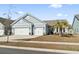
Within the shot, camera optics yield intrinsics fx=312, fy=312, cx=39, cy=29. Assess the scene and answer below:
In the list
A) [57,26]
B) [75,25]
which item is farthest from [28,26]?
[75,25]

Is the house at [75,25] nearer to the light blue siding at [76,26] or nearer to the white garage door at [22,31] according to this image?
the light blue siding at [76,26]

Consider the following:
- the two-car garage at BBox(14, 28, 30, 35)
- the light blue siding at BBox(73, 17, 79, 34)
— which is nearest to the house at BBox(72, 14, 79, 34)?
the light blue siding at BBox(73, 17, 79, 34)

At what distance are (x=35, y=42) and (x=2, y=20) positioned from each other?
176cm

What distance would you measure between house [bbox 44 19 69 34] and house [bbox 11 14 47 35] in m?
0.32

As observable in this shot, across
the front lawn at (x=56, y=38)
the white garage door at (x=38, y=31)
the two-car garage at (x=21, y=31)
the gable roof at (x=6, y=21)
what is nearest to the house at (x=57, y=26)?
the front lawn at (x=56, y=38)

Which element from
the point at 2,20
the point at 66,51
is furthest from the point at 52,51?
the point at 2,20

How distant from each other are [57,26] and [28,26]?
136 centimetres

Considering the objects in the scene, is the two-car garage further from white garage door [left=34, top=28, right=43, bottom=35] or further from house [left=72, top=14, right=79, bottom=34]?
house [left=72, top=14, right=79, bottom=34]

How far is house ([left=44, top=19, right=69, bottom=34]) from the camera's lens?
13383mm

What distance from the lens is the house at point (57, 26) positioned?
43.9 ft

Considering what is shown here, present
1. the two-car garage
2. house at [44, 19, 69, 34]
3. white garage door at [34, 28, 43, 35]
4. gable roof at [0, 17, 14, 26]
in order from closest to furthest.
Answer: house at [44, 19, 69, 34] < gable roof at [0, 17, 14, 26] < white garage door at [34, 28, 43, 35] < the two-car garage

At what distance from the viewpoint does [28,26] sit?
46.0ft

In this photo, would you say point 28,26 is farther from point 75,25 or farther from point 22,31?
point 75,25
